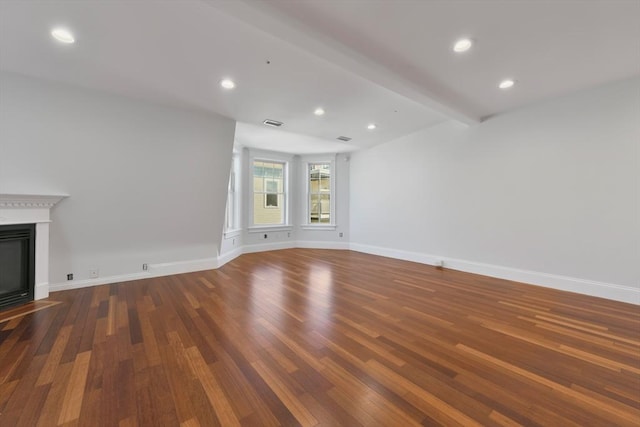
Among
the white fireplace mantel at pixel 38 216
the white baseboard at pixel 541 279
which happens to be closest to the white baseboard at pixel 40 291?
the white fireplace mantel at pixel 38 216

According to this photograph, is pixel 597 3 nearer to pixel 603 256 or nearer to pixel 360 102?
pixel 360 102

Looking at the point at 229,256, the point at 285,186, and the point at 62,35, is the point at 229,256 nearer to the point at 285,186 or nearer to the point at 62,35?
the point at 285,186

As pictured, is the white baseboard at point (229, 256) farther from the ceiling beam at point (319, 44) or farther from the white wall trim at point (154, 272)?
the ceiling beam at point (319, 44)

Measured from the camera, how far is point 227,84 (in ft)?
9.86

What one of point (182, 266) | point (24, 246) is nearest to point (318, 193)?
point (182, 266)

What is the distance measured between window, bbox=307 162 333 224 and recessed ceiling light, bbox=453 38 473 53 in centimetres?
484

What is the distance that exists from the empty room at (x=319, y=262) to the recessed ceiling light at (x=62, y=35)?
2cm

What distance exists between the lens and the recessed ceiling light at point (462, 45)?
92.6 inches

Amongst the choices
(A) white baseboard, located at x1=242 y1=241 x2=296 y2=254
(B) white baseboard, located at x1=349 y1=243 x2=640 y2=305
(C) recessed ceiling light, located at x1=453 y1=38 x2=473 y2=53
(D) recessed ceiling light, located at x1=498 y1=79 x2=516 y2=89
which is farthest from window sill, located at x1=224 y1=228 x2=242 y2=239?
(D) recessed ceiling light, located at x1=498 y1=79 x2=516 y2=89

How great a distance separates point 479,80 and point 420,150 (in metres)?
2.16

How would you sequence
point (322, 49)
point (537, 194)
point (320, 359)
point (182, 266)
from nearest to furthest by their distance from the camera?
point (320, 359)
point (322, 49)
point (537, 194)
point (182, 266)

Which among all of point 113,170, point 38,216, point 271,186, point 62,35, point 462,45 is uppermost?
point 462,45

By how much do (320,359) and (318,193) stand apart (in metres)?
5.61

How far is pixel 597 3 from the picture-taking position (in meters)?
1.92
